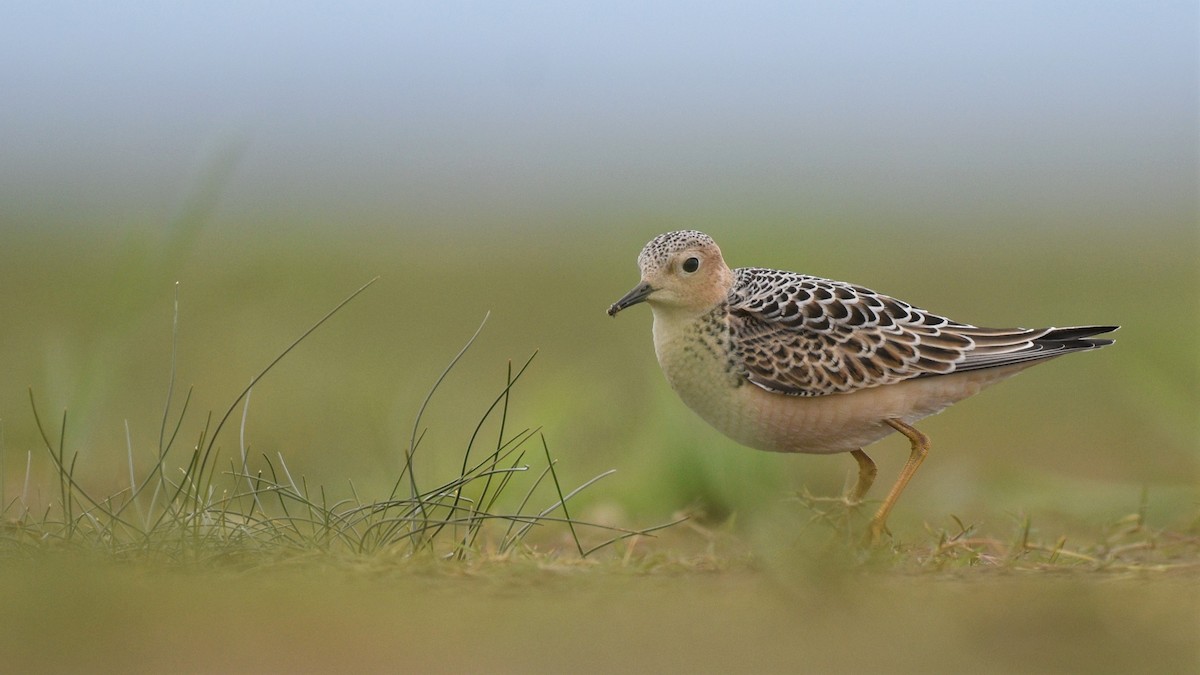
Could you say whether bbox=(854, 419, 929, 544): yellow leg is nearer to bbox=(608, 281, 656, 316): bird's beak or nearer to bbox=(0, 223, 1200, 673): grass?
bbox=(0, 223, 1200, 673): grass

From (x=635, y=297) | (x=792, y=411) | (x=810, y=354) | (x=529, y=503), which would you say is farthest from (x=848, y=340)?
(x=529, y=503)

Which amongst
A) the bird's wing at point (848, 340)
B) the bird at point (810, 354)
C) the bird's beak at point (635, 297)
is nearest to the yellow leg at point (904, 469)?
the bird at point (810, 354)

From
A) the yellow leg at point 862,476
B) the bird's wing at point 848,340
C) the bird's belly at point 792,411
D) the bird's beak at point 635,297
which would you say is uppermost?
the bird's beak at point 635,297

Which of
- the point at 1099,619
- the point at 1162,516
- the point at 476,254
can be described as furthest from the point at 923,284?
the point at 1099,619

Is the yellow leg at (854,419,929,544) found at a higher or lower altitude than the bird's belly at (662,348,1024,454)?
lower

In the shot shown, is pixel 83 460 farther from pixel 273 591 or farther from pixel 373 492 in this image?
pixel 273 591

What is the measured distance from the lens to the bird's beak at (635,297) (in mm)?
4988

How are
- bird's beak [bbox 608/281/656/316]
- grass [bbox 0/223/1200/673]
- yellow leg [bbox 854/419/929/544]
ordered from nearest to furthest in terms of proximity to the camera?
1. grass [bbox 0/223/1200/673]
2. yellow leg [bbox 854/419/929/544]
3. bird's beak [bbox 608/281/656/316]

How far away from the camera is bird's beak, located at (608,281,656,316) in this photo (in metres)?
4.99

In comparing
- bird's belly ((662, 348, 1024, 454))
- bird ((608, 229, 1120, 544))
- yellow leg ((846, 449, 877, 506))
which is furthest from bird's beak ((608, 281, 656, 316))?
yellow leg ((846, 449, 877, 506))

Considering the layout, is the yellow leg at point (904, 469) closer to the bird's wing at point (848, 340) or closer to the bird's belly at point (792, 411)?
the bird's belly at point (792, 411)

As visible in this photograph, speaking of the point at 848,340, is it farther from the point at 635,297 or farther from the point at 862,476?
the point at 635,297

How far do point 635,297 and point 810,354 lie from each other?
2.42 ft

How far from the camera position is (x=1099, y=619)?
278 centimetres
